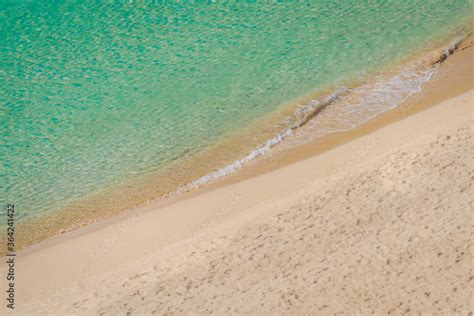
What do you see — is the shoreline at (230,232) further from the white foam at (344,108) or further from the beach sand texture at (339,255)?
the white foam at (344,108)

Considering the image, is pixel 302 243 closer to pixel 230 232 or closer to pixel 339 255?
pixel 339 255

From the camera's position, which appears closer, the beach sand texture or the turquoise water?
the beach sand texture

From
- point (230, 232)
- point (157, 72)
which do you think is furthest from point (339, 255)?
point (157, 72)

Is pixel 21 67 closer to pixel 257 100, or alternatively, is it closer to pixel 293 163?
pixel 257 100

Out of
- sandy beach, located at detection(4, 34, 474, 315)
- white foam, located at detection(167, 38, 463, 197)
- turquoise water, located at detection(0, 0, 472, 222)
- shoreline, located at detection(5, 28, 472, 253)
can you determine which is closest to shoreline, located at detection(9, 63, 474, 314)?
sandy beach, located at detection(4, 34, 474, 315)

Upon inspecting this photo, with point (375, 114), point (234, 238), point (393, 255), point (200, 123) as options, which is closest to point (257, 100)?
point (200, 123)

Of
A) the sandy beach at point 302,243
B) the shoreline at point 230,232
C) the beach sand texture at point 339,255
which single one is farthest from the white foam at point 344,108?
the beach sand texture at point 339,255

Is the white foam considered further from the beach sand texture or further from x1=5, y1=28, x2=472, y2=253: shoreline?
the beach sand texture
